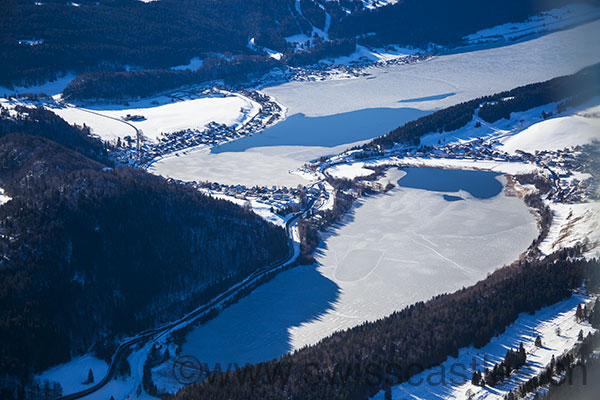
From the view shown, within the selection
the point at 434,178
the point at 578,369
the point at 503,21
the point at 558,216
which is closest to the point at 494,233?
the point at 558,216

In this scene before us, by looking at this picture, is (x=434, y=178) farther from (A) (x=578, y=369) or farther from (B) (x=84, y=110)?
(B) (x=84, y=110)

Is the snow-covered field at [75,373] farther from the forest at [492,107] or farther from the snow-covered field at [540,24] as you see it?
the snow-covered field at [540,24]

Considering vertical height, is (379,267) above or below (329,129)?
above

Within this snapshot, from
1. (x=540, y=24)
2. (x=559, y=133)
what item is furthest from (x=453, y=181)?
(x=540, y=24)

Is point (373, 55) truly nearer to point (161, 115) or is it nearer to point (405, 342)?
point (161, 115)

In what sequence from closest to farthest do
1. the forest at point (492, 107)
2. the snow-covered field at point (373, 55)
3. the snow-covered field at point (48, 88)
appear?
1. the forest at point (492, 107)
2. the snow-covered field at point (48, 88)
3. the snow-covered field at point (373, 55)

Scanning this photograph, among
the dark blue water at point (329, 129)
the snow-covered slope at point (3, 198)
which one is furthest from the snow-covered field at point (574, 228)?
the snow-covered slope at point (3, 198)
